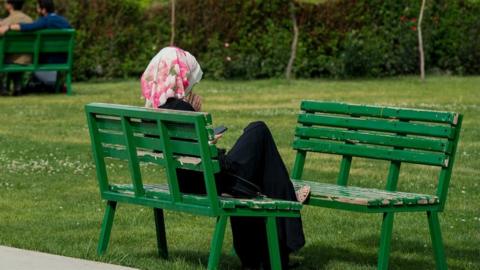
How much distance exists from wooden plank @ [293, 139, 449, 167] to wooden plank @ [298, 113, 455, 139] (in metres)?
0.12

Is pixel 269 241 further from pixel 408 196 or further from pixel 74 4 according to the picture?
pixel 74 4

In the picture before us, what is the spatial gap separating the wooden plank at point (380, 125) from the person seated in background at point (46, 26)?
40.1ft

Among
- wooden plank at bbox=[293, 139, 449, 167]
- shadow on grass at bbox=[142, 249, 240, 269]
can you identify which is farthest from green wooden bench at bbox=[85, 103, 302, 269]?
wooden plank at bbox=[293, 139, 449, 167]

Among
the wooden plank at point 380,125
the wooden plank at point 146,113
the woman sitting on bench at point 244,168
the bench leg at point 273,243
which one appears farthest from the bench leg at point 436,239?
the wooden plank at point 146,113

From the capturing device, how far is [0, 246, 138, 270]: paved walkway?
268 inches

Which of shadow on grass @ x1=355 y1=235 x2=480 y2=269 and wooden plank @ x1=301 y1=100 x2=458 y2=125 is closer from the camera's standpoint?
wooden plank @ x1=301 y1=100 x2=458 y2=125

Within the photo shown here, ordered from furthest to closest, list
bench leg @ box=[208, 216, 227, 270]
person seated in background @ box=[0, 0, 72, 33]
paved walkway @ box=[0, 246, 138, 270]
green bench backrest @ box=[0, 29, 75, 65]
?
green bench backrest @ box=[0, 29, 75, 65], person seated in background @ box=[0, 0, 72, 33], paved walkway @ box=[0, 246, 138, 270], bench leg @ box=[208, 216, 227, 270]

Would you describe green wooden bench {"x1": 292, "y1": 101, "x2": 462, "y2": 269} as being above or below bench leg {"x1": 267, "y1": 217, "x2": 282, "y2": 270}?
above

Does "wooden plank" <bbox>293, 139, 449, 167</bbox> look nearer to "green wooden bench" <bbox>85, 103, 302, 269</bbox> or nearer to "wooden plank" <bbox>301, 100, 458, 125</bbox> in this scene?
"wooden plank" <bbox>301, 100, 458, 125</bbox>

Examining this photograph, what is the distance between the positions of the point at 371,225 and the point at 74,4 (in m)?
16.6

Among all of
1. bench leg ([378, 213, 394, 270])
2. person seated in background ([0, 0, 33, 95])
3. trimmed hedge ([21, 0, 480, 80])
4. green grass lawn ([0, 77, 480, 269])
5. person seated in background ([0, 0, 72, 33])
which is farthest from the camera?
trimmed hedge ([21, 0, 480, 80])

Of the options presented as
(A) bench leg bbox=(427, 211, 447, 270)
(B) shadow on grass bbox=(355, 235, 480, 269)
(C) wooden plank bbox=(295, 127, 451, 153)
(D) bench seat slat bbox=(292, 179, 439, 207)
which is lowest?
(B) shadow on grass bbox=(355, 235, 480, 269)

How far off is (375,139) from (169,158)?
5.12ft

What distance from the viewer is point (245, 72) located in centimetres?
2519
